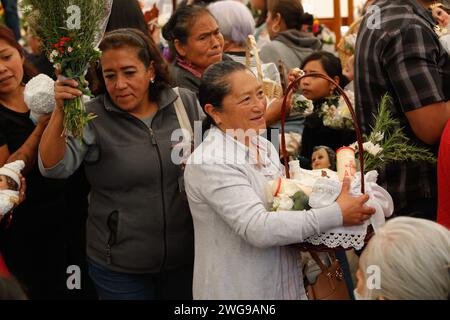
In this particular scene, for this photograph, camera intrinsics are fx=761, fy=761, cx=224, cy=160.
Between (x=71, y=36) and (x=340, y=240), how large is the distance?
1.26 metres

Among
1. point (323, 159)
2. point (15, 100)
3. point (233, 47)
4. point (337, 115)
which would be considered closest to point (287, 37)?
point (233, 47)

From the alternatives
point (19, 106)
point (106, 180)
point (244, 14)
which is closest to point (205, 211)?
point (106, 180)

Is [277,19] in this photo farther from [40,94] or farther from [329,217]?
[329,217]

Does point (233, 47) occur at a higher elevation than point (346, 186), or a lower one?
higher

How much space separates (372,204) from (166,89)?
1.08 meters

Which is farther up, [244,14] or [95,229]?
[244,14]

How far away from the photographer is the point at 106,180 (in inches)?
124

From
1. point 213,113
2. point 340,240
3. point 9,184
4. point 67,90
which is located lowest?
point 340,240

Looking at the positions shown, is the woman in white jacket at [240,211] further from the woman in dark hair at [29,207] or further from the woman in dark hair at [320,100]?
the woman in dark hair at [320,100]

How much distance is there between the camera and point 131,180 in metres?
3.13

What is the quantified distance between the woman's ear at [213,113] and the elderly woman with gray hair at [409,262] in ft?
3.09

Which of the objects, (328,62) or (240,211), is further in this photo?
(328,62)

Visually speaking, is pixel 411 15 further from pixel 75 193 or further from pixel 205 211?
pixel 75 193
